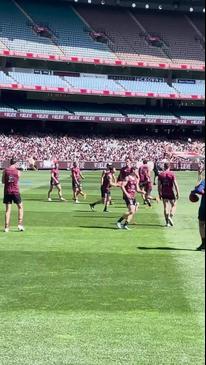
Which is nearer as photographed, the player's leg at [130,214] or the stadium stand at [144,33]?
the player's leg at [130,214]

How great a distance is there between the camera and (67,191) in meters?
41.0

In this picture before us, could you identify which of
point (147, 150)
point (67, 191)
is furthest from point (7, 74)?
point (67, 191)

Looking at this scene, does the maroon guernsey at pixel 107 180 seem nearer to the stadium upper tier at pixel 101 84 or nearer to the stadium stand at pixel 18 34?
the stadium upper tier at pixel 101 84

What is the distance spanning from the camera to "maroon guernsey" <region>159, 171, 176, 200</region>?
855 inches

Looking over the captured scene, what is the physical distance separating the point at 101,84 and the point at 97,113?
289 centimetres

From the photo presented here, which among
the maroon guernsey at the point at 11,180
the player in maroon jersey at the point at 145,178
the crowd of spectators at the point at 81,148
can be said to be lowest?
the crowd of spectators at the point at 81,148

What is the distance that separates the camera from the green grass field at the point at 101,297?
8750 mm

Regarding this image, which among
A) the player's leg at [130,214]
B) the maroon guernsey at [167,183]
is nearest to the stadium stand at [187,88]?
the maroon guernsey at [167,183]

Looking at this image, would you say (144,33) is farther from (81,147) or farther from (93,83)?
(81,147)

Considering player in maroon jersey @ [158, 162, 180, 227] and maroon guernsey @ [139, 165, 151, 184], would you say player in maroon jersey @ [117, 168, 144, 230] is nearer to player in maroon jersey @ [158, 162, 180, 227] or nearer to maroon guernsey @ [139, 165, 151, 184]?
player in maroon jersey @ [158, 162, 180, 227]

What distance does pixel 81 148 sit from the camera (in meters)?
69.6

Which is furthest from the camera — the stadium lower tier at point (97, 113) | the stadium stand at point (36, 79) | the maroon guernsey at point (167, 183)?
the stadium stand at point (36, 79)

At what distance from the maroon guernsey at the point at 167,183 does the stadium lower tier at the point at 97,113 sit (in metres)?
46.6

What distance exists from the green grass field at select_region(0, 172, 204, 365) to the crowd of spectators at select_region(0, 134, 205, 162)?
45.0 metres
